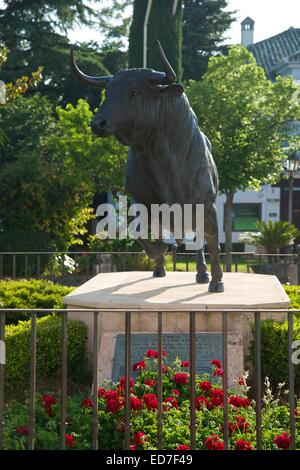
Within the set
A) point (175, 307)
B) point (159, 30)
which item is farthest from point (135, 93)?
point (159, 30)

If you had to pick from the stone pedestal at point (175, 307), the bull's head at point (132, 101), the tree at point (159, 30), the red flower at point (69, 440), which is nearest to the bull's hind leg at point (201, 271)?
the stone pedestal at point (175, 307)

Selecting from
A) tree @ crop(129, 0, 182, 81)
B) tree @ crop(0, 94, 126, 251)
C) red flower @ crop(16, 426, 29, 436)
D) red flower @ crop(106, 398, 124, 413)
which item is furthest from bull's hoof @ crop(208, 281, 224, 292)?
tree @ crop(129, 0, 182, 81)

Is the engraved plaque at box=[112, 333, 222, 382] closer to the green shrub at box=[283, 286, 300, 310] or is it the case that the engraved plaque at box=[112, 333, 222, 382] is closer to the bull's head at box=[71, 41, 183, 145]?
the green shrub at box=[283, 286, 300, 310]

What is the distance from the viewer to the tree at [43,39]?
Answer: 78.8ft

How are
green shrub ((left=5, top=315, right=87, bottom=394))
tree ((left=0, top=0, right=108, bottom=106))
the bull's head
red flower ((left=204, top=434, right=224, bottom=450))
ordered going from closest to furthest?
red flower ((left=204, top=434, right=224, bottom=450)) < the bull's head < green shrub ((left=5, top=315, right=87, bottom=394)) < tree ((left=0, top=0, right=108, bottom=106))

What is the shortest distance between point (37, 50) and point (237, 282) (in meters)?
19.0

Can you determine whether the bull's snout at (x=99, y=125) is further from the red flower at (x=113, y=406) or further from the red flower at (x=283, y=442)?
the red flower at (x=283, y=442)

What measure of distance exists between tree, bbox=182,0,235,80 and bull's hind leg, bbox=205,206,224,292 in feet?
85.4

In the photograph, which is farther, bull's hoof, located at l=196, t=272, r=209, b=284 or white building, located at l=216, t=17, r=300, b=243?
white building, located at l=216, t=17, r=300, b=243

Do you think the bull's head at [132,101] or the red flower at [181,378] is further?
the bull's head at [132,101]

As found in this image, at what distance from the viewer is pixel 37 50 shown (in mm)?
24375

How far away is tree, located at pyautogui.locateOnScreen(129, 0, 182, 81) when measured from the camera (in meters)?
21.8

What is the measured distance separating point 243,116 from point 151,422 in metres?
16.5
